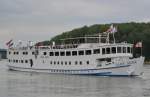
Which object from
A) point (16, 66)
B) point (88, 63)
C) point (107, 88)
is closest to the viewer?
point (107, 88)

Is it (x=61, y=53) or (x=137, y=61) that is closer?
(x=137, y=61)

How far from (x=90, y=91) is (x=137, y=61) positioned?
3003 centimetres

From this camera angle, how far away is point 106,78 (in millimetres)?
96500

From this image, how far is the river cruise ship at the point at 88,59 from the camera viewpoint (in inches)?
3937

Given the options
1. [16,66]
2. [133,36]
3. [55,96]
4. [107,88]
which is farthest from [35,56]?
[133,36]

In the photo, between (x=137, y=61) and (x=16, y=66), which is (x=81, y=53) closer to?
(x=137, y=61)

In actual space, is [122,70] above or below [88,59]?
below

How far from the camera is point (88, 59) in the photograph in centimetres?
10369

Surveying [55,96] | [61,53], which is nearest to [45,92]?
[55,96]

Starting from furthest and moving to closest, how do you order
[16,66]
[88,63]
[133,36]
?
[133,36]
[16,66]
[88,63]

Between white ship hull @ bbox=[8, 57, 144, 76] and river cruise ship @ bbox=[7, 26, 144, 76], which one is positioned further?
river cruise ship @ bbox=[7, 26, 144, 76]

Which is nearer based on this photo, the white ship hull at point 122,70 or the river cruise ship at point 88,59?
the white ship hull at point 122,70

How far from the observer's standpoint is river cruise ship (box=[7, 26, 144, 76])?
100000mm

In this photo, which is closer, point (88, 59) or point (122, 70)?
point (122, 70)
